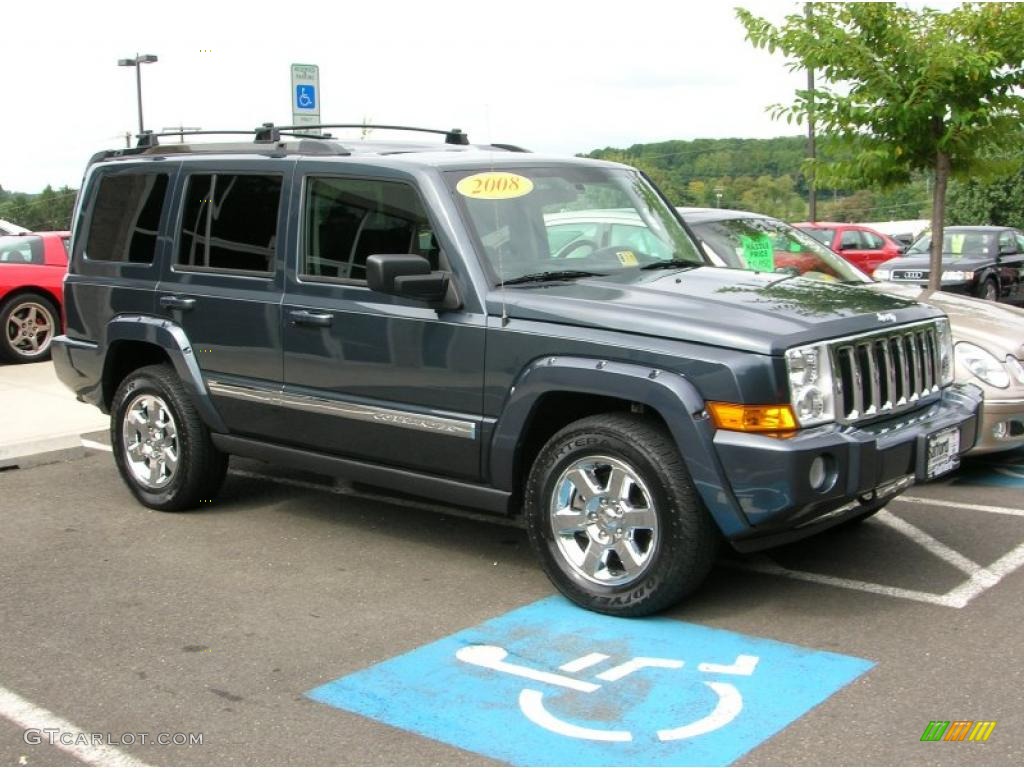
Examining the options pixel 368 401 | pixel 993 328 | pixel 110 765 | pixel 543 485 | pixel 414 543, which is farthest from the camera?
pixel 993 328

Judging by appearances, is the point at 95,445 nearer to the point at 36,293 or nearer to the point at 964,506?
the point at 36,293

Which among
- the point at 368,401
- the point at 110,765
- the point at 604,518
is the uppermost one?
the point at 368,401

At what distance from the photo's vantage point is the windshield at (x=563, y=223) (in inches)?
221

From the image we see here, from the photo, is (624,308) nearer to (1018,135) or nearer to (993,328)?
(993,328)

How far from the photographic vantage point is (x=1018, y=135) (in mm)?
11273

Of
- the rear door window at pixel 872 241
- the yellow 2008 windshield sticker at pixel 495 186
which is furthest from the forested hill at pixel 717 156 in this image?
the rear door window at pixel 872 241

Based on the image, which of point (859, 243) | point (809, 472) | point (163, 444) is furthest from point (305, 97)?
point (859, 243)

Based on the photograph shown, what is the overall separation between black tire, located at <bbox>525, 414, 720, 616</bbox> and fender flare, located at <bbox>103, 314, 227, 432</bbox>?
85.4 inches

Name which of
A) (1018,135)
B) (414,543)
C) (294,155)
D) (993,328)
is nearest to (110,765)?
(414,543)

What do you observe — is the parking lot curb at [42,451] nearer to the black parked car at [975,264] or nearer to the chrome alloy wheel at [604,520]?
the chrome alloy wheel at [604,520]

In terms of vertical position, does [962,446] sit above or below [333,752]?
above

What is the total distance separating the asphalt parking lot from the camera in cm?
391

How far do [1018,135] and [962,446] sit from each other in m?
6.91

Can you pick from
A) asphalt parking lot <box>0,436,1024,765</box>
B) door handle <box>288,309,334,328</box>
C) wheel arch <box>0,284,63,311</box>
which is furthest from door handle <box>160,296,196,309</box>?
wheel arch <box>0,284,63,311</box>
